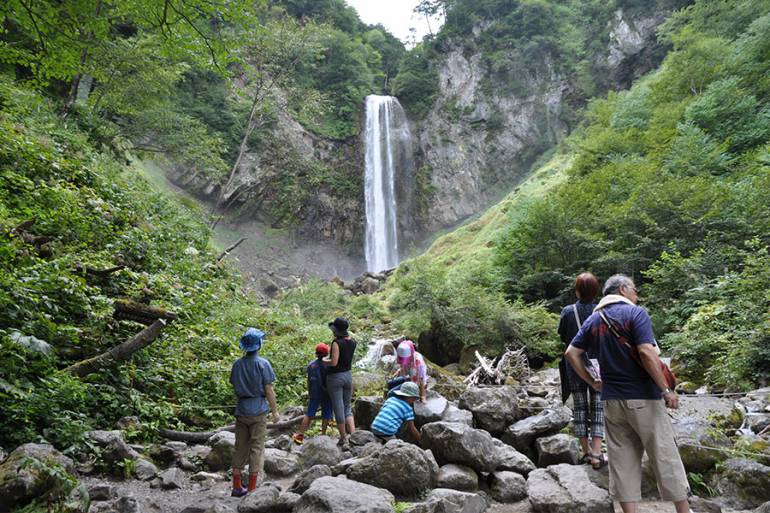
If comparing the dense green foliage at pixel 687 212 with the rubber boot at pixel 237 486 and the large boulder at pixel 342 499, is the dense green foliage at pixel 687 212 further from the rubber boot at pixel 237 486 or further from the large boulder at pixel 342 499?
the rubber boot at pixel 237 486

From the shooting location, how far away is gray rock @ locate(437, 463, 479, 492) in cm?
414

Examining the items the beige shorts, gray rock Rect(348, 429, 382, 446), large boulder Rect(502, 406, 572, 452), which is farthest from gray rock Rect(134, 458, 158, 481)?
the beige shorts

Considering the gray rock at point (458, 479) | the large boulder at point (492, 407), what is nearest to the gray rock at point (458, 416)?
the large boulder at point (492, 407)

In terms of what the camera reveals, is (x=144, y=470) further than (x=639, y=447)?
Yes

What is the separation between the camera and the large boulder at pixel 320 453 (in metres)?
4.90

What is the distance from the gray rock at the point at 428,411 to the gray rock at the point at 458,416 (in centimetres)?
6

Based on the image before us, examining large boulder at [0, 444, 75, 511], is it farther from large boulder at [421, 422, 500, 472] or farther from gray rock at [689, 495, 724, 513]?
gray rock at [689, 495, 724, 513]

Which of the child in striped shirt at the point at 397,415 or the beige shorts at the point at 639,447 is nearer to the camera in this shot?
the beige shorts at the point at 639,447

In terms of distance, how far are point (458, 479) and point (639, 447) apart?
178 cm

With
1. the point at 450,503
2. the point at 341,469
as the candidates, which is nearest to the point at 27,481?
the point at 341,469

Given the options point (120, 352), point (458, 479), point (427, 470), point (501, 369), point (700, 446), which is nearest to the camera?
point (700, 446)

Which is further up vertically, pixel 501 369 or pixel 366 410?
pixel 501 369

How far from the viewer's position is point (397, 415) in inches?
206

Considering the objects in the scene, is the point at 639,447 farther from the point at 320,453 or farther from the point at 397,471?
the point at 320,453
